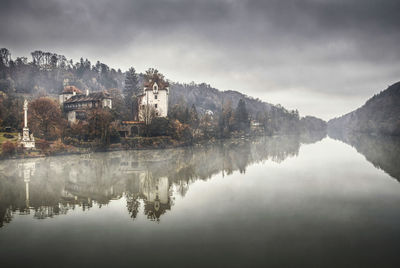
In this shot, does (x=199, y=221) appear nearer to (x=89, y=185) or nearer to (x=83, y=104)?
(x=89, y=185)

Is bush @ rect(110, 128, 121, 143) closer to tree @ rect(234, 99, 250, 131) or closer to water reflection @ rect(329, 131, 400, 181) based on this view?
water reflection @ rect(329, 131, 400, 181)

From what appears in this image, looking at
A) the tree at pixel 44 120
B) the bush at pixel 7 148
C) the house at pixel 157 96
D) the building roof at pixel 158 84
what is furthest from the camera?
the building roof at pixel 158 84

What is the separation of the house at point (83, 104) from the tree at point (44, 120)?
32.1 ft

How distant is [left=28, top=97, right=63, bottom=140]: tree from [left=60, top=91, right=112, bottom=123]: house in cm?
978

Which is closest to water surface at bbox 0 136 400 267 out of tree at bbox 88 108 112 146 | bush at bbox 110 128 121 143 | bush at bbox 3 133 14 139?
bush at bbox 3 133 14 139

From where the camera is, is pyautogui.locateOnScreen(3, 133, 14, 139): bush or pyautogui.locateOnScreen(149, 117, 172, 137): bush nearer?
pyautogui.locateOnScreen(3, 133, 14, 139): bush

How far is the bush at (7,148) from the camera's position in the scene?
30500 millimetres

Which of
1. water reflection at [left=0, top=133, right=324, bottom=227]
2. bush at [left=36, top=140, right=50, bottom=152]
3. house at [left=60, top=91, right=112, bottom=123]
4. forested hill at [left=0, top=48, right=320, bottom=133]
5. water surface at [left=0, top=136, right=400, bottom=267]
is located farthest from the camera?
forested hill at [left=0, top=48, right=320, bottom=133]

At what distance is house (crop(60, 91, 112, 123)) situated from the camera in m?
54.8

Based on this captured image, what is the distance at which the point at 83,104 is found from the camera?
188 feet

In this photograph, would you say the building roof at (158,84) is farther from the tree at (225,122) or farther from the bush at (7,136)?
the bush at (7,136)

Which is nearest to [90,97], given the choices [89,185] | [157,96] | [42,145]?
[157,96]

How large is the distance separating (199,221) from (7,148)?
30286 millimetres

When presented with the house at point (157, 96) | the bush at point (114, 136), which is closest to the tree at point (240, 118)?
the house at point (157, 96)
